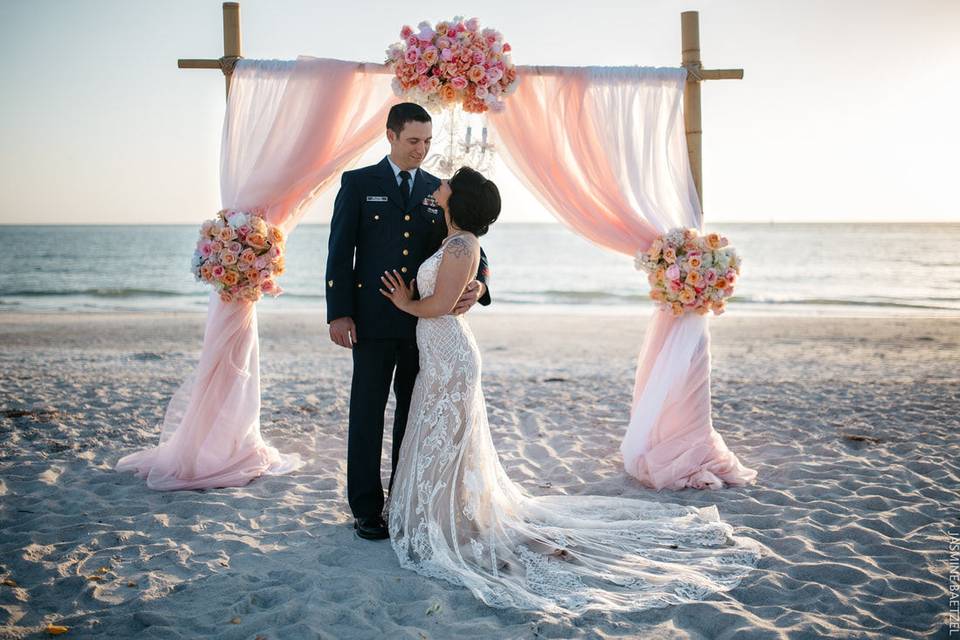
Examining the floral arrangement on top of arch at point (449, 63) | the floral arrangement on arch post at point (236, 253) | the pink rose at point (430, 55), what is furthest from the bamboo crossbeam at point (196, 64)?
the pink rose at point (430, 55)

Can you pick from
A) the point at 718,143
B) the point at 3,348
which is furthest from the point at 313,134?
the point at 718,143

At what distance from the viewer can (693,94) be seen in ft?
16.3

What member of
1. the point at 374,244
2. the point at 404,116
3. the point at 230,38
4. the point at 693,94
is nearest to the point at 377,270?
the point at 374,244

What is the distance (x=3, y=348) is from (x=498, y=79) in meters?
9.40

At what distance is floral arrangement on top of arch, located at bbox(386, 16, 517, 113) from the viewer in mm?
4238

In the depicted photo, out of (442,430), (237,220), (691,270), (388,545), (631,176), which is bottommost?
(388,545)

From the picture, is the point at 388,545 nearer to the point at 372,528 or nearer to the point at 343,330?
the point at 372,528

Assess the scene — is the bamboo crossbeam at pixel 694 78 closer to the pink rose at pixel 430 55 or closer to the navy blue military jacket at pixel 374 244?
the pink rose at pixel 430 55

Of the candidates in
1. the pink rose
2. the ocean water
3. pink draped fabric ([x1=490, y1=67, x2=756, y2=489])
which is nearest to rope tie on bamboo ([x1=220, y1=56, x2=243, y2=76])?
the pink rose

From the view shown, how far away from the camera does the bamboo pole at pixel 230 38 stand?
185 inches

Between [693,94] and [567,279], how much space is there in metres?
21.3

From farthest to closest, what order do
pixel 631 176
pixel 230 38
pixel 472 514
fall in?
pixel 631 176 → pixel 230 38 → pixel 472 514

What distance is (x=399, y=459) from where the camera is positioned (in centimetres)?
374

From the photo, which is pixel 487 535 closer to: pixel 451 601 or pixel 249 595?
pixel 451 601
